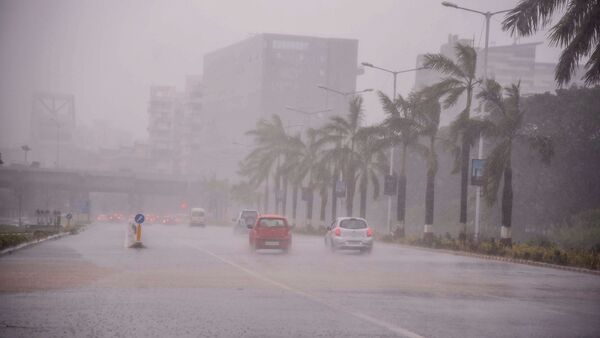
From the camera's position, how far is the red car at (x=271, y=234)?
34844 mm

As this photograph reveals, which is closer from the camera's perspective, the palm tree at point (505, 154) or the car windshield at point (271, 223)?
the car windshield at point (271, 223)

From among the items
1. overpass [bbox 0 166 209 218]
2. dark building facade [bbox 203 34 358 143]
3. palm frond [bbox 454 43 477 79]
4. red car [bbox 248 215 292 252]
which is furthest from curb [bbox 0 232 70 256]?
dark building facade [bbox 203 34 358 143]

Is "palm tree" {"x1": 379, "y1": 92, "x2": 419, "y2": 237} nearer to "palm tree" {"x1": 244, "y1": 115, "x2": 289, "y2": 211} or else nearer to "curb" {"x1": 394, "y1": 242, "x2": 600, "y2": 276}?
"curb" {"x1": 394, "y1": 242, "x2": 600, "y2": 276}

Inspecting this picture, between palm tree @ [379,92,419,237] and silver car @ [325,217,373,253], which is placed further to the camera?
palm tree @ [379,92,419,237]

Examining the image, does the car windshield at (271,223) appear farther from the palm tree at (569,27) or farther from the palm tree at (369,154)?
the palm tree at (369,154)

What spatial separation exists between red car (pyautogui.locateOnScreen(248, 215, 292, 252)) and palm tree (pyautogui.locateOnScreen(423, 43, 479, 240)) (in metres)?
10.9

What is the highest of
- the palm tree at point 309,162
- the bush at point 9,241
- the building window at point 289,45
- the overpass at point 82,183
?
the building window at point 289,45

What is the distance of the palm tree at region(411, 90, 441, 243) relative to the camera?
44.8m

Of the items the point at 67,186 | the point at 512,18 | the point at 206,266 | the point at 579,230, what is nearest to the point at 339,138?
the point at 579,230

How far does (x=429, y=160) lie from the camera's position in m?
47.9

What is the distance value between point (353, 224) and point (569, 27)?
1274cm

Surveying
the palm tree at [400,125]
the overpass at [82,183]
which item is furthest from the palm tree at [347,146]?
the overpass at [82,183]

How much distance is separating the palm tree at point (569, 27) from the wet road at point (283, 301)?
7.83 meters

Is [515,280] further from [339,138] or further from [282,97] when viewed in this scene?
[282,97]
